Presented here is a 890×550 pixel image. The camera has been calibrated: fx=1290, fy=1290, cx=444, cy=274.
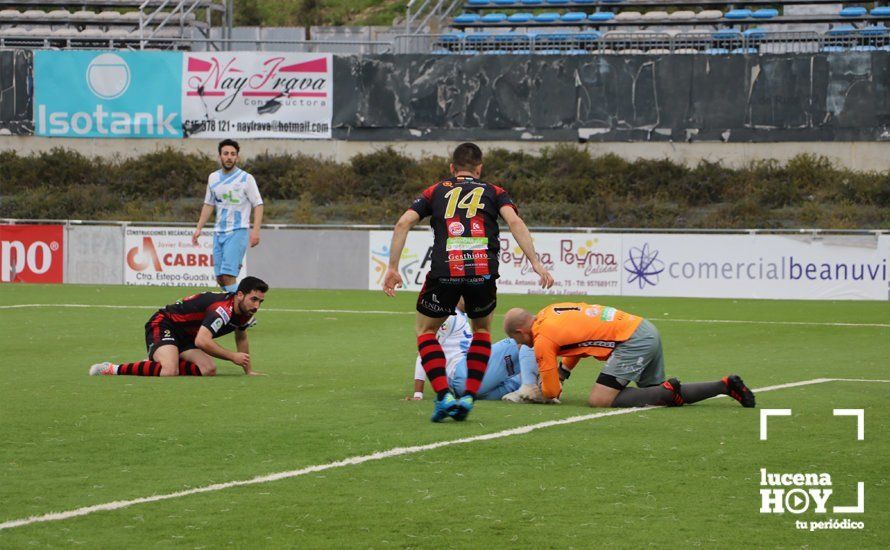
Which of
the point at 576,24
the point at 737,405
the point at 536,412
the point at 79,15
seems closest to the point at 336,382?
the point at 536,412

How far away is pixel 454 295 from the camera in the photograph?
9.65 metres

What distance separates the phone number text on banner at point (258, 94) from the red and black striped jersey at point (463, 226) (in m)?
32.1

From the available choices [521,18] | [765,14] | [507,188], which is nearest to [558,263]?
[507,188]

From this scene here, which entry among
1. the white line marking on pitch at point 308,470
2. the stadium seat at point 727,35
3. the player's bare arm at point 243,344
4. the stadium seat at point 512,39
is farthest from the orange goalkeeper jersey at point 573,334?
the stadium seat at point 512,39

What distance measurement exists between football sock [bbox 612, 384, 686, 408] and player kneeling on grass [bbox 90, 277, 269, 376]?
3.56 meters

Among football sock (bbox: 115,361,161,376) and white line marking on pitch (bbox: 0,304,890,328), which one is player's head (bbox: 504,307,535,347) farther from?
white line marking on pitch (bbox: 0,304,890,328)

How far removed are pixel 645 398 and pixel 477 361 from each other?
1448mm

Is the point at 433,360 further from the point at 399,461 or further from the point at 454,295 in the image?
the point at 399,461

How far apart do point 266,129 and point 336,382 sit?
30.5 meters

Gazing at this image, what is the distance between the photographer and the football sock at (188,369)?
12562 millimetres

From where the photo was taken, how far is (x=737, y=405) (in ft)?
34.3

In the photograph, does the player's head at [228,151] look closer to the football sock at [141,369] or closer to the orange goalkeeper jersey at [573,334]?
the football sock at [141,369]

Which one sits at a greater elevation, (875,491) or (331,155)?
(331,155)

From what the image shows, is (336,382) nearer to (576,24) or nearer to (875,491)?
(875,491)
